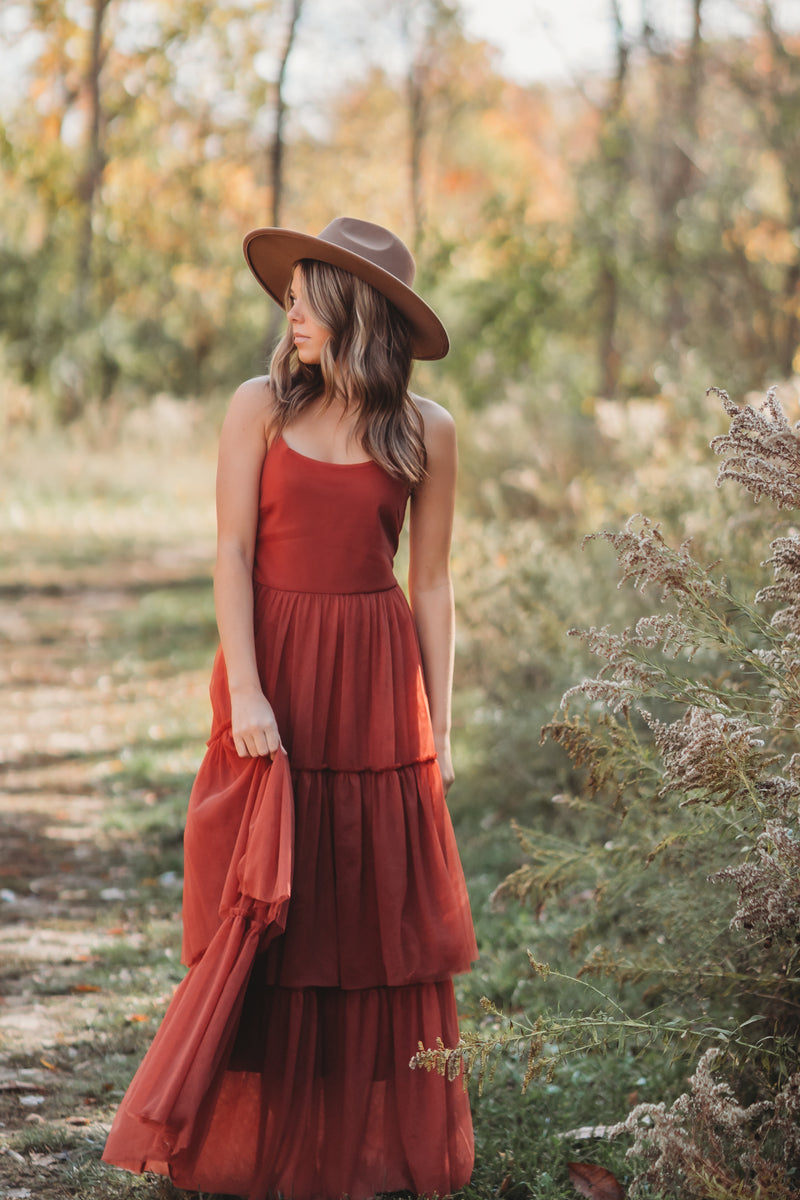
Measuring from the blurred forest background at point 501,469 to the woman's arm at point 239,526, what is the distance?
0.66 m

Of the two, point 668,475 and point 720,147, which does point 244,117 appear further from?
point 668,475

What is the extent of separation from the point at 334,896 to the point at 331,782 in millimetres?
234

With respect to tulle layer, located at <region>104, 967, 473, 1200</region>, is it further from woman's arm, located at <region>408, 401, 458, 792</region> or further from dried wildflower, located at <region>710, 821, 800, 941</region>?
dried wildflower, located at <region>710, 821, 800, 941</region>

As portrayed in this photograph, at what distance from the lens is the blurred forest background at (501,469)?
9.39 ft

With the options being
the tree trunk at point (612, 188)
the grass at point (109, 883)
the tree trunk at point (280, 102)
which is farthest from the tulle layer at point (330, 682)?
the tree trunk at point (280, 102)

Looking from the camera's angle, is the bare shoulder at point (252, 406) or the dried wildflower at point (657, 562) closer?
the dried wildflower at point (657, 562)

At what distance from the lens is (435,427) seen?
9.10 feet

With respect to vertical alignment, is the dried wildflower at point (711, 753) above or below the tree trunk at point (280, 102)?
below

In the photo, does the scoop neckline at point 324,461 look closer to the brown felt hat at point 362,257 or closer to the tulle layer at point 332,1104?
the brown felt hat at point 362,257

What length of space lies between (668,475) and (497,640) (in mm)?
1149

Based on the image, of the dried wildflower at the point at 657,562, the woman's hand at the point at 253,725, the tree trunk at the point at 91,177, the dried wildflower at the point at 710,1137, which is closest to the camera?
the dried wildflower at the point at 710,1137

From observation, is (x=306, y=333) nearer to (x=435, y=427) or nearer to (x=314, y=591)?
(x=435, y=427)

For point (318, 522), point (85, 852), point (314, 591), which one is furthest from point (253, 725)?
point (85, 852)

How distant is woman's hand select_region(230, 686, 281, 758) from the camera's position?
8.18 feet
